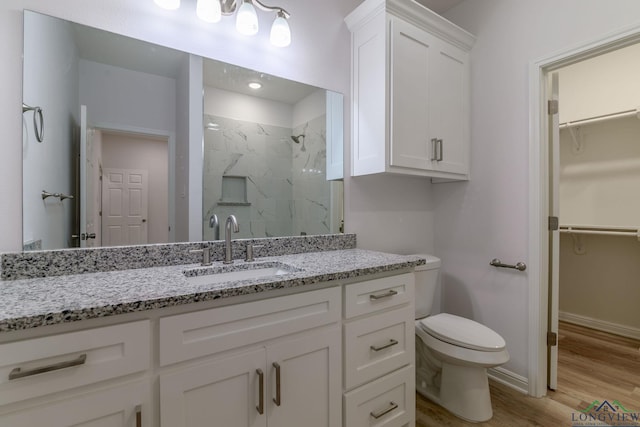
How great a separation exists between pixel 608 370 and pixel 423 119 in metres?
2.14

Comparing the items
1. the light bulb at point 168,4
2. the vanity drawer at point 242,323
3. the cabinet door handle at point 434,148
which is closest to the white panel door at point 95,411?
the vanity drawer at point 242,323

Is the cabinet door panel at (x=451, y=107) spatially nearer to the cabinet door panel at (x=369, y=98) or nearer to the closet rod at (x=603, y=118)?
the cabinet door panel at (x=369, y=98)

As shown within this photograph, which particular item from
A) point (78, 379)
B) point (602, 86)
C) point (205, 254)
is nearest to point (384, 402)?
point (205, 254)

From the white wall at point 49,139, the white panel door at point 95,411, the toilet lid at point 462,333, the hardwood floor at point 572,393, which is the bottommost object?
the hardwood floor at point 572,393

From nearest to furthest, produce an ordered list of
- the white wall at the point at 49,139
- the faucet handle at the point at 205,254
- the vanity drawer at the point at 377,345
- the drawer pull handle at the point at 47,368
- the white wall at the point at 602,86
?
the drawer pull handle at the point at 47,368 → the white wall at the point at 49,139 → the vanity drawer at the point at 377,345 → the faucet handle at the point at 205,254 → the white wall at the point at 602,86

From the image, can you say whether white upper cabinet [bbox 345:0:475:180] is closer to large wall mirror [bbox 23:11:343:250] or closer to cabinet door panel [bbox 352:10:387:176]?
cabinet door panel [bbox 352:10:387:176]

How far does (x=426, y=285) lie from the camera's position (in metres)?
1.98

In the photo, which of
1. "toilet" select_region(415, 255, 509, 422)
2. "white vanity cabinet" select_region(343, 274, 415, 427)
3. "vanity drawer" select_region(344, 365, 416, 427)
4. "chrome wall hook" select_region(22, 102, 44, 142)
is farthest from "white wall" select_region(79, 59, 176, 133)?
"toilet" select_region(415, 255, 509, 422)

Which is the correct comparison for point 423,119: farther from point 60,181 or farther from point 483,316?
point 60,181

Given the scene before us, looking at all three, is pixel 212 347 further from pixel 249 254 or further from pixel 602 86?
pixel 602 86

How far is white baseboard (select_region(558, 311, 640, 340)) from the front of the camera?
8.52 ft

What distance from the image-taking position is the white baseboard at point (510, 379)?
6.11ft

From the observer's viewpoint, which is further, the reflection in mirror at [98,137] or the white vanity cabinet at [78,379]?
the reflection in mirror at [98,137]

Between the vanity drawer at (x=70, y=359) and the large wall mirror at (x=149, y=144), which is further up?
the large wall mirror at (x=149, y=144)
